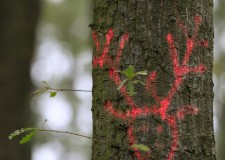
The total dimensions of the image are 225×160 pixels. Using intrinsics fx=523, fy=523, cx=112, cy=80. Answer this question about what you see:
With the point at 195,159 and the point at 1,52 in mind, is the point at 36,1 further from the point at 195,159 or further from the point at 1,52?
the point at 195,159

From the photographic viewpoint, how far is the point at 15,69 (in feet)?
19.7

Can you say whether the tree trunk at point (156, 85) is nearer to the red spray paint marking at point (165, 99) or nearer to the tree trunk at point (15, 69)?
the red spray paint marking at point (165, 99)

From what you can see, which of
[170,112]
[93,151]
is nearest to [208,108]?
[170,112]

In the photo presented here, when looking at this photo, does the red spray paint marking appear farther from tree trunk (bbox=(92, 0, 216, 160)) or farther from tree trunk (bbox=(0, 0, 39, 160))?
tree trunk (bbox=(0, 0, 39, 160))

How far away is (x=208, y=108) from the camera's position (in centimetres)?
226

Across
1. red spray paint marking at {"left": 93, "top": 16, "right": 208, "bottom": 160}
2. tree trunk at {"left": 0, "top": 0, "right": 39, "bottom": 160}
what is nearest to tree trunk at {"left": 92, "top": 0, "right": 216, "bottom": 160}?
red spray paint marking at {"left": 93, "top": 16, "right": 208, "bottom": 160}

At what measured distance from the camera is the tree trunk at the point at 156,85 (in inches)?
85.8

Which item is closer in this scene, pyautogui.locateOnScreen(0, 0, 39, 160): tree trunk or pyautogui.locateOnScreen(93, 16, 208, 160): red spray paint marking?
pyautogui.locateOnScreen(93, 16, 208, 160): red spray paint marking

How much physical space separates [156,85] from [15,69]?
4.02m

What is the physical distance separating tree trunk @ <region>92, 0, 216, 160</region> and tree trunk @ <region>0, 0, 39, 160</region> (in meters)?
3.70

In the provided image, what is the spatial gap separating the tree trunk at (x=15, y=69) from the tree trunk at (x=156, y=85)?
3.70 meters

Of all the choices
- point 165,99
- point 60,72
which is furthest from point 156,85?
point 60,72

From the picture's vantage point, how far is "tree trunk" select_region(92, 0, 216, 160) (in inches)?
85.8

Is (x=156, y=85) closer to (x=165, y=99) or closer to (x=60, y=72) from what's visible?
(x=165, y=99)
